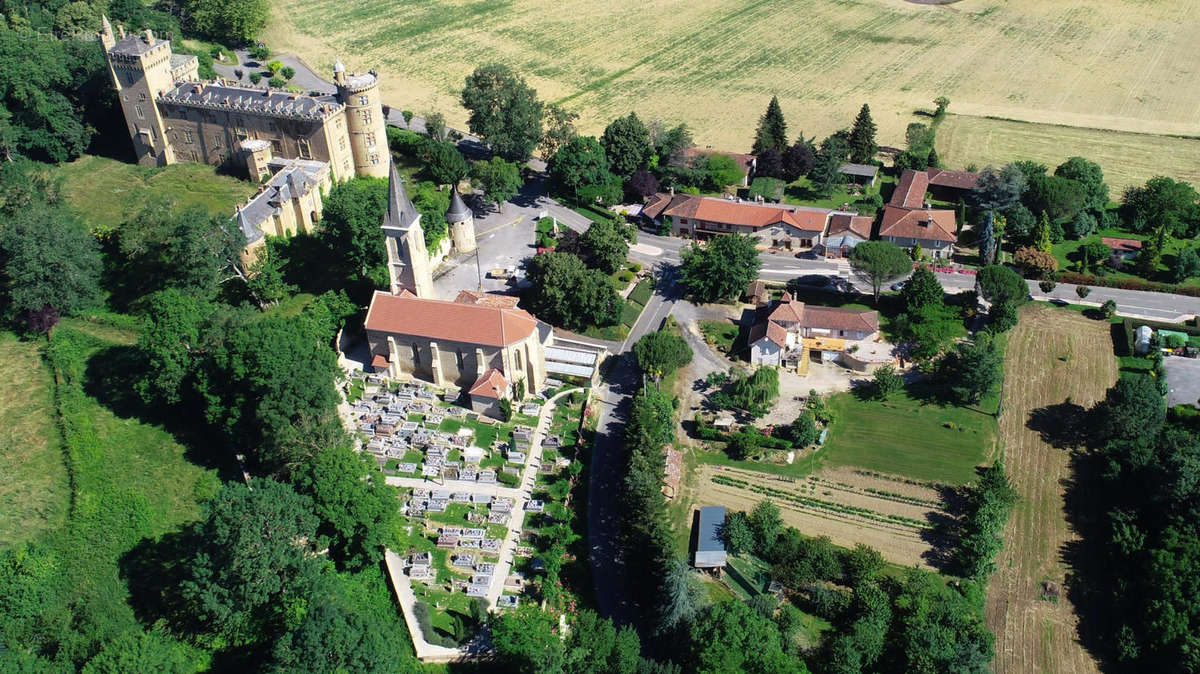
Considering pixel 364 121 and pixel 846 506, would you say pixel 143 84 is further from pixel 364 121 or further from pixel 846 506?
pixel 846 506

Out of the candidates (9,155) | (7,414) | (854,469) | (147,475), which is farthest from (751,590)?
(9,155)

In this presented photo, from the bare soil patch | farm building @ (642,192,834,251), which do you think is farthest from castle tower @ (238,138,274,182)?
the bare soil patch

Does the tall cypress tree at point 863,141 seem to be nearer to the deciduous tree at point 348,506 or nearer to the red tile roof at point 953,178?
the red tile roof at point 953,178

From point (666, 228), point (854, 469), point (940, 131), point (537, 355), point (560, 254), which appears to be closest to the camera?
point (854, 469)

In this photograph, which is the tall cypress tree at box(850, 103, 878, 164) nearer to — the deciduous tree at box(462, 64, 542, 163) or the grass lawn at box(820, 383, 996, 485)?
the deciduous tree at box(462, 64, 542, 163)

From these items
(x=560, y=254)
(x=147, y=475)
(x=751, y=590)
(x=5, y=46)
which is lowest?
(x=751, y=590)

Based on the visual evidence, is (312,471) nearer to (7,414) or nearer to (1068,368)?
(7,414)
